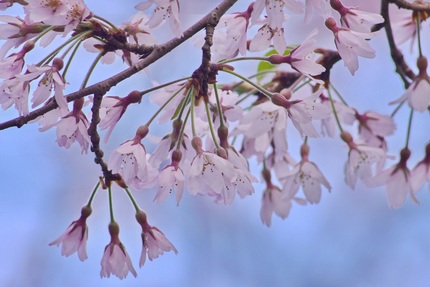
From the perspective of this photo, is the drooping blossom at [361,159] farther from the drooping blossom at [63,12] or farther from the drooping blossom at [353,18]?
the drooping blossom at [63,12]

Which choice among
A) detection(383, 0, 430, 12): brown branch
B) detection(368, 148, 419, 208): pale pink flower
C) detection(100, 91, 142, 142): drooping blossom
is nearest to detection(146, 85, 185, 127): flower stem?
detection(100, 91, 142, 142): drooping blossom

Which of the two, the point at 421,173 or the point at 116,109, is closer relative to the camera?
the point at 116,109

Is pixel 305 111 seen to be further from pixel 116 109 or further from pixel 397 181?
pixel 397 181

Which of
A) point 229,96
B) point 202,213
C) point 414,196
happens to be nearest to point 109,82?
point 229,96

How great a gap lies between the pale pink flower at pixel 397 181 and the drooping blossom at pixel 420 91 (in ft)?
0.54

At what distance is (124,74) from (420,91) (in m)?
0.57

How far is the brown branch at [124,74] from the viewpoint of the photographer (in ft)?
2.69

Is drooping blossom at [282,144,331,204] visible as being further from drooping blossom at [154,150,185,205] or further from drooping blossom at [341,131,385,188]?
drooping blossom at [154,150,185,205]

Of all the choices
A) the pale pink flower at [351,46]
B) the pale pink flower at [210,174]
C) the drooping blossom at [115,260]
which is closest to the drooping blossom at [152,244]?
the drooping blossom at [115,260]

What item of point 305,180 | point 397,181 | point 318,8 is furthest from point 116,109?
point 397,181

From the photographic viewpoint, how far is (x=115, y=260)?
1035mm

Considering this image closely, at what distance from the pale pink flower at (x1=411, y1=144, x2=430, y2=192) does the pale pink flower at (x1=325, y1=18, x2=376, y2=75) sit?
45 centimetres

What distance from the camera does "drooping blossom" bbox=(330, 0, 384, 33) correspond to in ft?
3.22

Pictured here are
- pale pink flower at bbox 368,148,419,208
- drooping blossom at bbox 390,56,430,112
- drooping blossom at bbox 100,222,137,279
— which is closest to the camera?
drooping blossom at bbox 100,222,137,279
